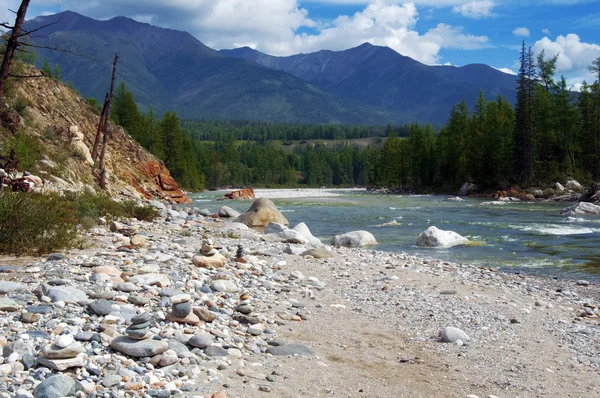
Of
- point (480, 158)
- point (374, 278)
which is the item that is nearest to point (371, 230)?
point (374, 278)

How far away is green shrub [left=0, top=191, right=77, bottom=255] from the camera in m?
8.70

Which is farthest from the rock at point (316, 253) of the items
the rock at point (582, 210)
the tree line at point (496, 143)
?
the tree line at point (496, 143)

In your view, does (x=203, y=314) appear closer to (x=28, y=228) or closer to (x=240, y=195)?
(x=28, y=228)

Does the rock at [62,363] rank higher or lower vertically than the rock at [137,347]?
higher

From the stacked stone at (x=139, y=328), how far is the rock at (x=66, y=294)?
3.63 ft

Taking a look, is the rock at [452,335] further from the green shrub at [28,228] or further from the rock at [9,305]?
the green shrub at [28,228]

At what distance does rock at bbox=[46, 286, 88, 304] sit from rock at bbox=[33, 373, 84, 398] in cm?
199

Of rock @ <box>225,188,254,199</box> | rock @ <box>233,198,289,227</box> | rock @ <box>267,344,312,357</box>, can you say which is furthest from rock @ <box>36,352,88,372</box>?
rock @ <box>225,188,254,199</box>

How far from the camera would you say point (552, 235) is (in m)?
20.2

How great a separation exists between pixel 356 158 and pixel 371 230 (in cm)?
15357

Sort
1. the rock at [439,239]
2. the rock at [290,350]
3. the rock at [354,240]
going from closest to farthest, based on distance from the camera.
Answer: the rock at [290,350], the rock at [439,239], the rock at [354,240]

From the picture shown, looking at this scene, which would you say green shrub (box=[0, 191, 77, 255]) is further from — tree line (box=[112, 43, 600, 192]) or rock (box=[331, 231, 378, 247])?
tree line (box=[112, 43, 600, 192])

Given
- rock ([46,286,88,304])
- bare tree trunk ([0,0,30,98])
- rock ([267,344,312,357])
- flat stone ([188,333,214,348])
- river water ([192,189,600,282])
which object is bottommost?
river water ([192,189,600,282])

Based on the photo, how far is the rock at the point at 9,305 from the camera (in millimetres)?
5164
